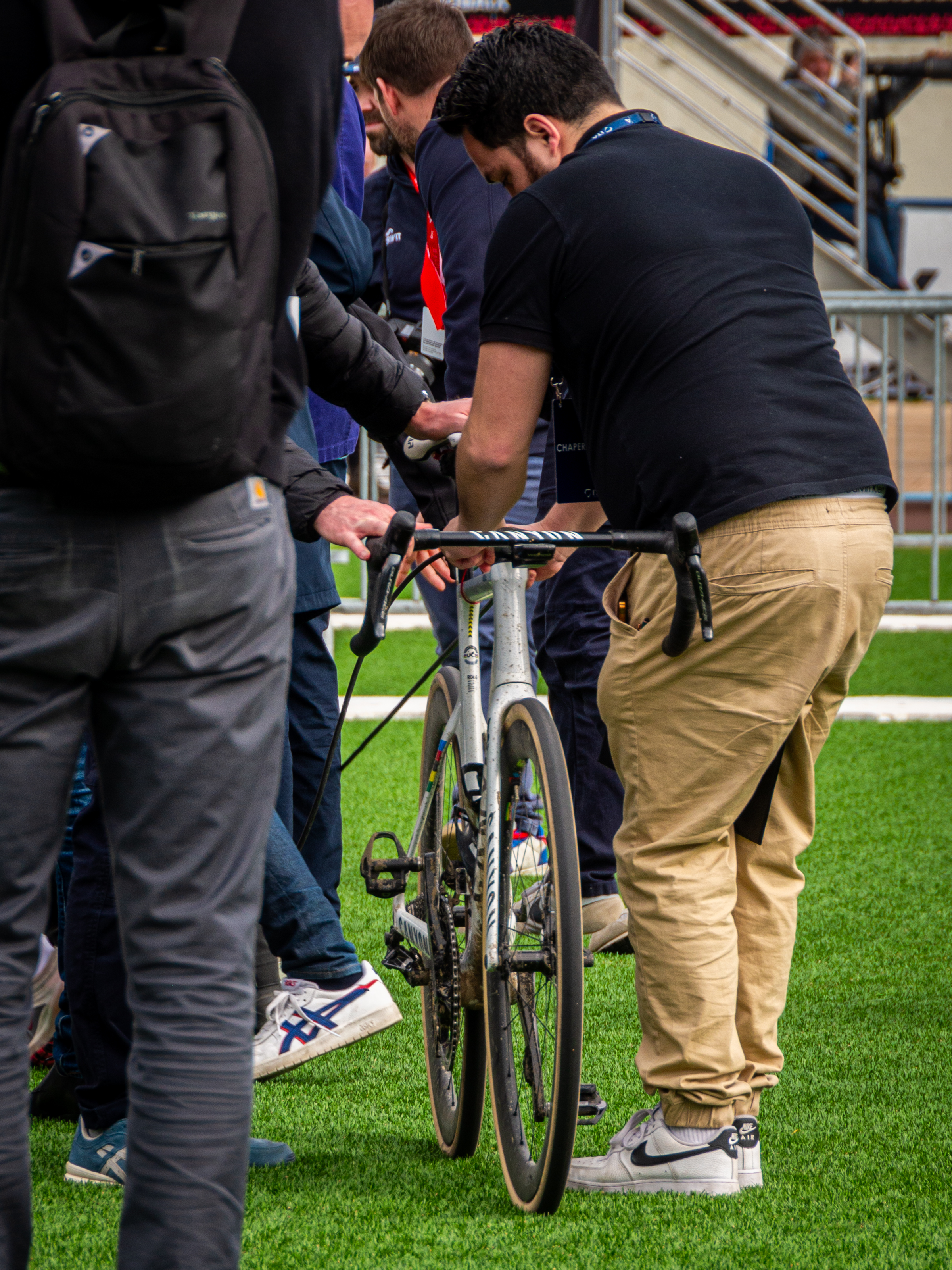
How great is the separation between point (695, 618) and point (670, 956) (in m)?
0.54

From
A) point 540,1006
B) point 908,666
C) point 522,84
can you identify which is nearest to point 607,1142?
point 540,1006

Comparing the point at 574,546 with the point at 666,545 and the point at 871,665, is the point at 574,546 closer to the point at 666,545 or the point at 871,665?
the point at 666,545

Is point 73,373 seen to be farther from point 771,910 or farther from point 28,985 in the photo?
point 771,910

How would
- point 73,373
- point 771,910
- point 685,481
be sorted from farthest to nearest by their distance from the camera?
point 771,910
point 685,481
point 73,373

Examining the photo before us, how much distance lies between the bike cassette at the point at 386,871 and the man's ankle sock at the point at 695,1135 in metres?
0.60

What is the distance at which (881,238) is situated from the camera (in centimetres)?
1327

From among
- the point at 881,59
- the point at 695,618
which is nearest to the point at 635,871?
the point at 695,618

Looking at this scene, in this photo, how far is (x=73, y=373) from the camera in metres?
1.30

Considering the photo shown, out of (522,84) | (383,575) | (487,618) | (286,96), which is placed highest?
(286,96)

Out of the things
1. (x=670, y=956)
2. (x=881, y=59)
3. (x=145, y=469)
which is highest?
(x=145, y=469)

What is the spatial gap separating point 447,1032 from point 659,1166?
436 millimetres

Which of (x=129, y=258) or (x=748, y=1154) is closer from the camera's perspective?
(x=129, y=258)

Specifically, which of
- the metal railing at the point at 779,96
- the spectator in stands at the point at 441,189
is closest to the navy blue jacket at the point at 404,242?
the spectator in stands at the point at 441,189

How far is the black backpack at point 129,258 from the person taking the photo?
1282 mm
